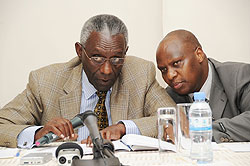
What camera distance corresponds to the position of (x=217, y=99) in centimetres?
202

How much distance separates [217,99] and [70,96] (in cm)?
96

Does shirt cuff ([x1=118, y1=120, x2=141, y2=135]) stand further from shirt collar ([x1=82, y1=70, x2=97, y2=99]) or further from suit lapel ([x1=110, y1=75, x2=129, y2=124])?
shirt collar ([x1=82, y1=70, x2=97, y2=99])

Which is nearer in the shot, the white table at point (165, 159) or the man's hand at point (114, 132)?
the white table at point (165, 159)

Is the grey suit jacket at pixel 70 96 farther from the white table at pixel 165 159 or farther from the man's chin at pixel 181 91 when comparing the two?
the white table at pixel 165 159

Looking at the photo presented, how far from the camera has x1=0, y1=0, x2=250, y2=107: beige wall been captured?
2689 mm

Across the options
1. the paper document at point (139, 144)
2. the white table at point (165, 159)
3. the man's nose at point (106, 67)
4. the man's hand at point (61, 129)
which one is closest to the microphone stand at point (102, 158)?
the white table at point (165, 159)

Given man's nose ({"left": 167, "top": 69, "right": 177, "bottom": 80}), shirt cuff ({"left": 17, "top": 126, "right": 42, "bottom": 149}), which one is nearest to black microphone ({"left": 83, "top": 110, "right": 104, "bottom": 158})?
shirt cuff ({"left": 17, "top": 126, "right": 42, "bottom": 149})

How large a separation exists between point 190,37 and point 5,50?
62.3 inches

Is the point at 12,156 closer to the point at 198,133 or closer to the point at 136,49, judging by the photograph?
the point at 198,133

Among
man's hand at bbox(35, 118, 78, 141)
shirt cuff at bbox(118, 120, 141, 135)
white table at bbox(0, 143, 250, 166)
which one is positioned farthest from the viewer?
shirt cuff at bbox(118, 120, 141, 135)

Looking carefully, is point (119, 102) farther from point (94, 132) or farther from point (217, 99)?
point (94, 132)

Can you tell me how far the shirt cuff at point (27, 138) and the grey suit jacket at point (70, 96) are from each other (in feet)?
0.89

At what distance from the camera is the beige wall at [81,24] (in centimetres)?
269

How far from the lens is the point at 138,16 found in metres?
2.88
